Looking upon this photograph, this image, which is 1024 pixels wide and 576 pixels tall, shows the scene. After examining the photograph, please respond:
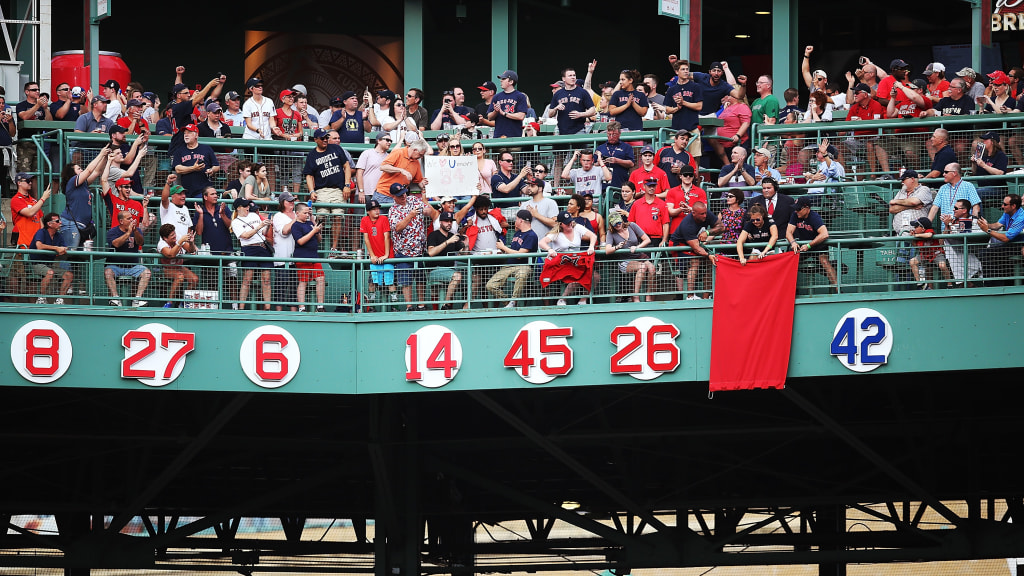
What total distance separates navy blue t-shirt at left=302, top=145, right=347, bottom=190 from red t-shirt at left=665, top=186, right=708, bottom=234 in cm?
477

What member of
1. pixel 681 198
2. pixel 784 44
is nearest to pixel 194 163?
pixel 681 198

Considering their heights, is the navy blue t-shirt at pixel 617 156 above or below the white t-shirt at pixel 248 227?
above

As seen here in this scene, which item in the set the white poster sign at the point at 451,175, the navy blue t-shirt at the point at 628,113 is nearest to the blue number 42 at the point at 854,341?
the white poster sign at the point at 451,175

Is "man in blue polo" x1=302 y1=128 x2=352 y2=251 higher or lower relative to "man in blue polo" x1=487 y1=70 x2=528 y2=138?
lower

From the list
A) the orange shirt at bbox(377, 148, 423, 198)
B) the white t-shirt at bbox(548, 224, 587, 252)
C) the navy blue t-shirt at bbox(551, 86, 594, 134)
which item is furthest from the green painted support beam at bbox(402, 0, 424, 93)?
the white t-shirt at bbox(548, 224, 587, 252)

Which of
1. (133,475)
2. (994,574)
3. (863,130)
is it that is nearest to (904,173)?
(863,130)

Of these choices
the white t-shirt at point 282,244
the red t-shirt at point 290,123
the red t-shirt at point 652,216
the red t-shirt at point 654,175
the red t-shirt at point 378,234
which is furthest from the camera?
the red t-shirt at point 290,123

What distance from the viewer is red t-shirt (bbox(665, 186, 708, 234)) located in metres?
17.1

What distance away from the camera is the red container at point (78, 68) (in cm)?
2698

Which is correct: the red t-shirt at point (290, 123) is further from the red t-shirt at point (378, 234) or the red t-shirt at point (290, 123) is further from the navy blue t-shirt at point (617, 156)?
the navy blue t-shirt at point (617, 156)

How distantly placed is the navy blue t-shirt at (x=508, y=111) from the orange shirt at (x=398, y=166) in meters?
2.84

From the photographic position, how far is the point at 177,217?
18.4 metres

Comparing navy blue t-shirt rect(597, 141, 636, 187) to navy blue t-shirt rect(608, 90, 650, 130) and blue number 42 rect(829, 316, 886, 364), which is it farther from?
blue number 42 rect(829, 316, 886, 364)

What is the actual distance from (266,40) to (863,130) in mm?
15433
